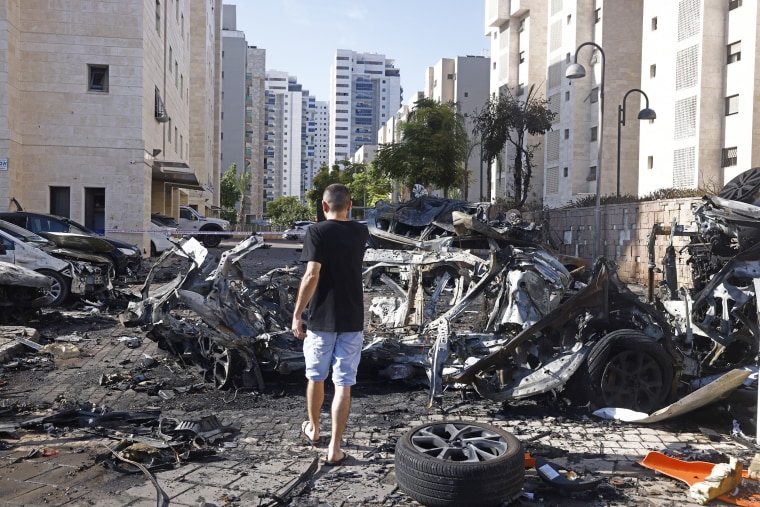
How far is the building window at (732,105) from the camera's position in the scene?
110 feet

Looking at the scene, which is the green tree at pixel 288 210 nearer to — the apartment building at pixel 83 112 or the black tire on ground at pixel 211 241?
the black tire on ground at pixel 211 241

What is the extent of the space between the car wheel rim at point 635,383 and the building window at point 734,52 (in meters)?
33.6

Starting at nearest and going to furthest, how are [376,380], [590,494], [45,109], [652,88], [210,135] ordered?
[590,494] < [376,380] < [45,109] < [652,88] < [210,135]

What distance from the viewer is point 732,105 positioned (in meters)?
34.0

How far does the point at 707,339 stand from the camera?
23.8 feet

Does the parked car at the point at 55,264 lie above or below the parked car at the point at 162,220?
below

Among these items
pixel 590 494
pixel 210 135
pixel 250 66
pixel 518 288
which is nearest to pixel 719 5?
pixel 518 288

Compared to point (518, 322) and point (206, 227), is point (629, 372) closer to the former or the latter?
point (518, 322)

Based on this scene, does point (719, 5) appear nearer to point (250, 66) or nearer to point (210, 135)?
point (210, 135)

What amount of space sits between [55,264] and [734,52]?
33981mm

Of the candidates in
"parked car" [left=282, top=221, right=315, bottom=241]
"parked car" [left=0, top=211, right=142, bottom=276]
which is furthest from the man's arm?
"parked car" [left=0, top=211, right=142, bottom=276]

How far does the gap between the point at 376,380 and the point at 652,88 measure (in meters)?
37.1

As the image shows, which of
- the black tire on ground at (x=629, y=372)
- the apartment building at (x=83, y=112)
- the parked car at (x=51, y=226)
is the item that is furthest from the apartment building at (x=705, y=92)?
the black tire on ground at (x=629, y=372)

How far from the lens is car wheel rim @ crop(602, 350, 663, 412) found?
18.7 feet
